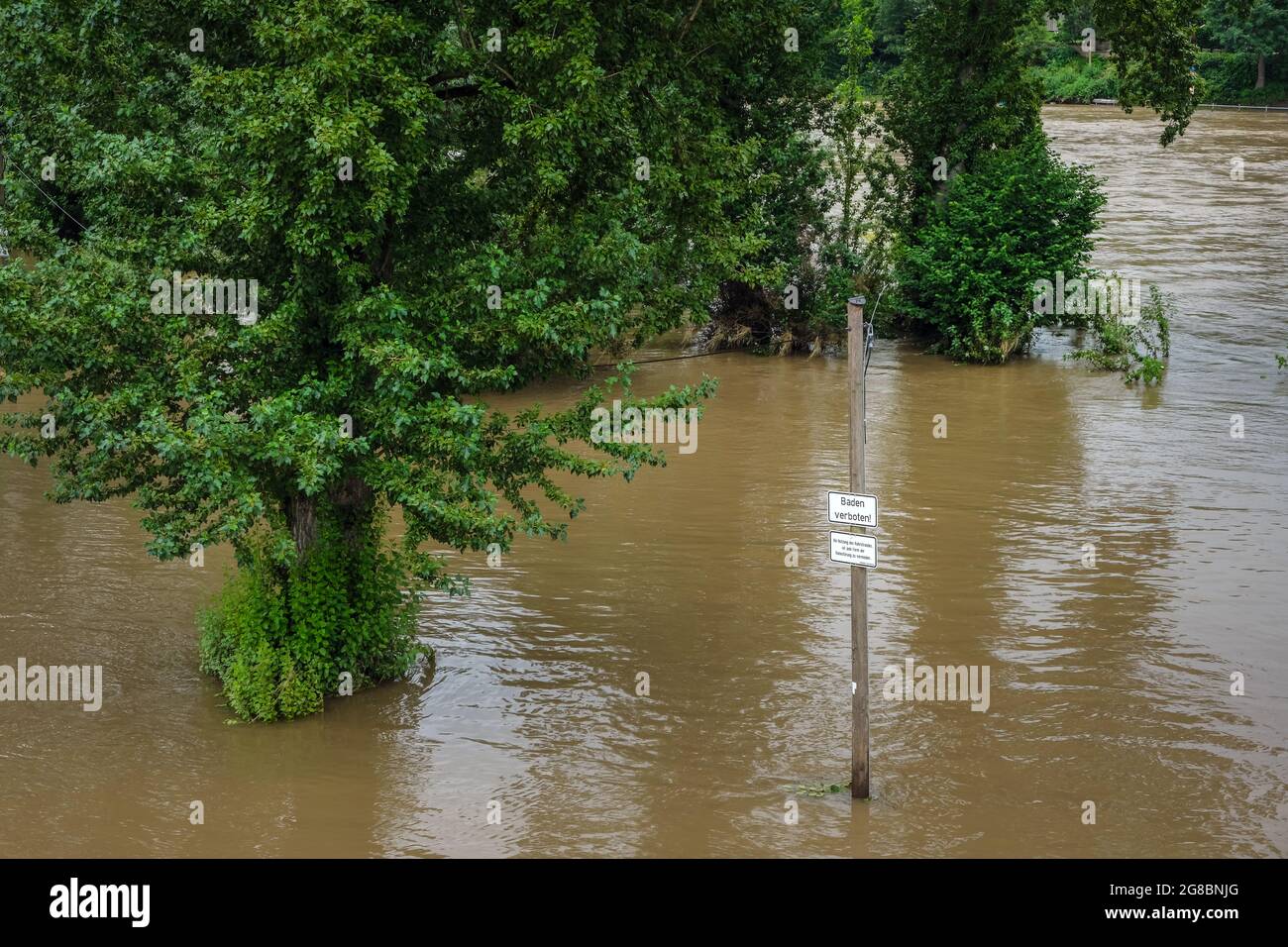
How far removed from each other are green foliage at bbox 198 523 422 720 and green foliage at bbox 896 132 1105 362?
16493 millimetres

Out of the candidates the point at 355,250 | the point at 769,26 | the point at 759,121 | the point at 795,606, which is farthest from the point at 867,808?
the point at 759,121

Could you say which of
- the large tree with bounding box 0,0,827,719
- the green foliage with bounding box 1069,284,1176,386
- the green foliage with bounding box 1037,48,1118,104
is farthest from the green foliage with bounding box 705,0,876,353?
the green foliage with bounding box 1037,48,1118,104

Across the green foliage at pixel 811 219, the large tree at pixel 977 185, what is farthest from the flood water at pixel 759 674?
the green foliage at pixel 811 219

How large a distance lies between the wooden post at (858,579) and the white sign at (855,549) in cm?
12

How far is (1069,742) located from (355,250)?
7.27 metres

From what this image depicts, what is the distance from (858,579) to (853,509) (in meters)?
0.56

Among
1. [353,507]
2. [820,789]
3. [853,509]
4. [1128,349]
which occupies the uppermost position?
[1128,349]

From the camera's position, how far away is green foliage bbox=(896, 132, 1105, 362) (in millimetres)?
26578

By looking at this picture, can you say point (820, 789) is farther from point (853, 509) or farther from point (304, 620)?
point (304, 620)

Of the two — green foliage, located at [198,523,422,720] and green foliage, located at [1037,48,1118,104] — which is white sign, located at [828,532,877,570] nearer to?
green foliage, located at [198,523,422,720]

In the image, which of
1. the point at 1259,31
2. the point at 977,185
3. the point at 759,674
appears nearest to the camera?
the point at 759,674

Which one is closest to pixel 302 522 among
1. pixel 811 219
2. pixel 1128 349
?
pixel 811 219

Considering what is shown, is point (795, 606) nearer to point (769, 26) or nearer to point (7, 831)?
point (769, 26)

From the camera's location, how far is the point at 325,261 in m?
11.9
